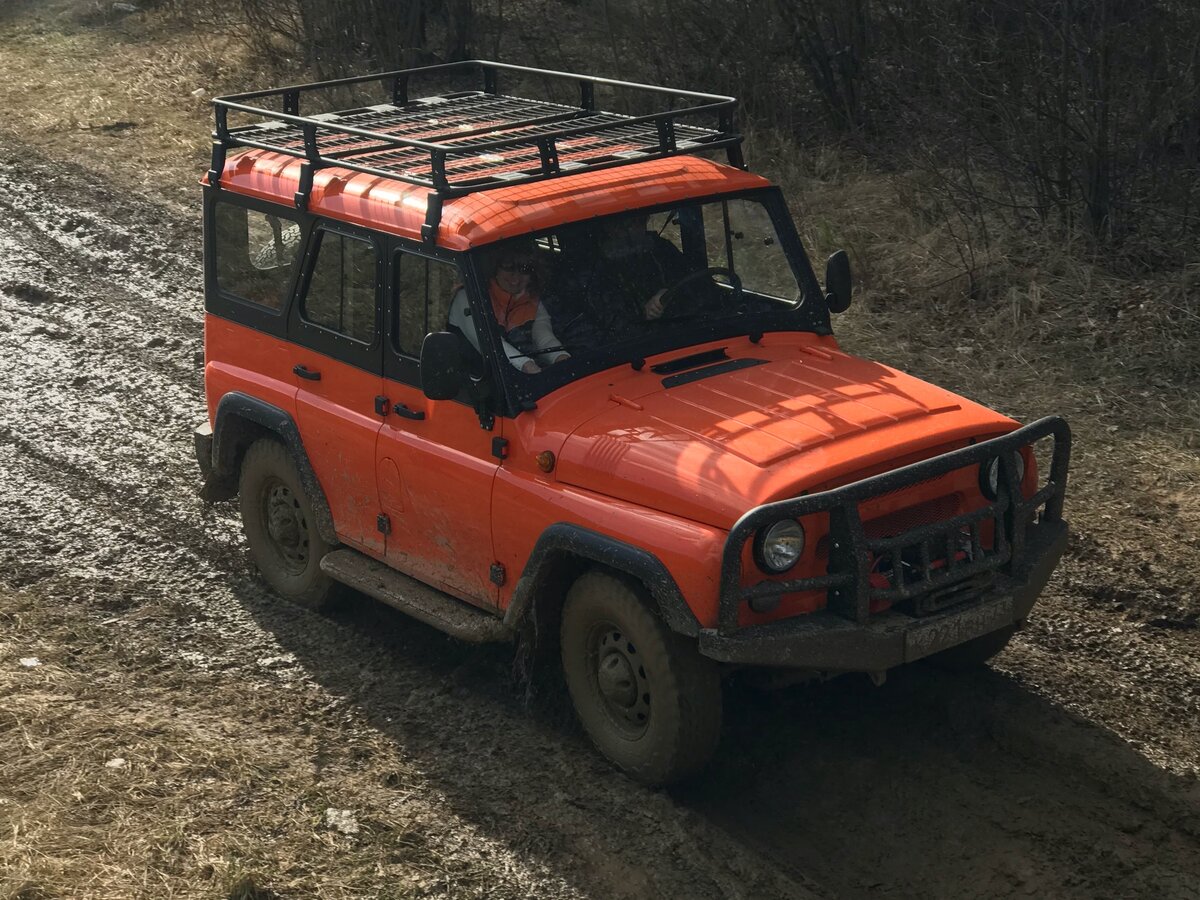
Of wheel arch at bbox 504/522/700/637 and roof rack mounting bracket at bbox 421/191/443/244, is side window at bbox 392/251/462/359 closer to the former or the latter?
roof rack mounting bracket at bbox 421/191/443/244

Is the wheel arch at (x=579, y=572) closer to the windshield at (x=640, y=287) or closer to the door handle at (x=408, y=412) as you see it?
the windshield at (x=640, y=287)

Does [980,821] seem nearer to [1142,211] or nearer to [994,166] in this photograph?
[1142,211]

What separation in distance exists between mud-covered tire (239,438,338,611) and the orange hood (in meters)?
1.80

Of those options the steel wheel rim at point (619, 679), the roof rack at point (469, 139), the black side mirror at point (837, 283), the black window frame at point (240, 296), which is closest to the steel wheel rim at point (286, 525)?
the black window frame at point (240, 296)

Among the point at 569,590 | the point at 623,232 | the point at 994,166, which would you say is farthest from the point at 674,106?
the point at 569,590

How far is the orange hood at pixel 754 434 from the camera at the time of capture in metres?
4.74

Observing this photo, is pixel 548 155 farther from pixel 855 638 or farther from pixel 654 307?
pixel 855 638

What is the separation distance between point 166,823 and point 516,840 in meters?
1.16

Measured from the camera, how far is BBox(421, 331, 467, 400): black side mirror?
520 centimetres

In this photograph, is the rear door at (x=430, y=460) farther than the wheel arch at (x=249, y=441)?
No

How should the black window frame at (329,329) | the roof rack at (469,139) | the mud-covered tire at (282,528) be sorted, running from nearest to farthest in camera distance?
the roof rack at (469,139) → the black window frame at (329,329) → the mud-covered tire at (282,528)

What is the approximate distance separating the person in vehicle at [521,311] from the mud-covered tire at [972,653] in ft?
6.06

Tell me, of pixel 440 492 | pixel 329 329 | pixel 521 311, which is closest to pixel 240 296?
pixel 329 329

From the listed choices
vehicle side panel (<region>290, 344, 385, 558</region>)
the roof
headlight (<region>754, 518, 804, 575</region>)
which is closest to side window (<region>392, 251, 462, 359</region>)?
the roof
